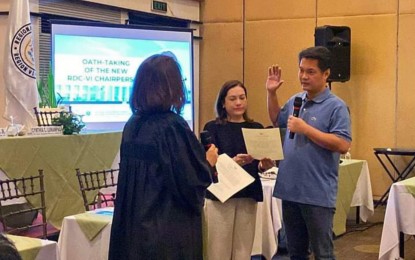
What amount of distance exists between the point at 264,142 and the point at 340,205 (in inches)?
101

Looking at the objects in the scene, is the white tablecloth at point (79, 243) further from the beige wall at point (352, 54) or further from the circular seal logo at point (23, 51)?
the beige wall at point (352, 54)

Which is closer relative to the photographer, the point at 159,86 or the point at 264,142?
the point at 159,86

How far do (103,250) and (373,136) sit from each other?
4.94 meters

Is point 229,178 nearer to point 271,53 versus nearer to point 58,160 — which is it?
point 58,160

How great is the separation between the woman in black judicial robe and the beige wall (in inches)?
206

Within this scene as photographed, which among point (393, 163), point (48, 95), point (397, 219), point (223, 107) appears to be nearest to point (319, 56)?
point (223, 107)

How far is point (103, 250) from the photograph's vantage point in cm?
302

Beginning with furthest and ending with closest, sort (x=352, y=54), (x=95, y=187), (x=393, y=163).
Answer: (x=352, y=54) < (x=393, y=163) < (x=95, y=187)

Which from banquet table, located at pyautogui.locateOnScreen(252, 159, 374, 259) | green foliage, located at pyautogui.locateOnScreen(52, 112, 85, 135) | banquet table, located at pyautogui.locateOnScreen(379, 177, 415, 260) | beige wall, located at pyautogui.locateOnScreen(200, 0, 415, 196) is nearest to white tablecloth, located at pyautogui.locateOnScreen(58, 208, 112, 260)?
banquet table, located at pyautogui.locateOnScreen(252, 159, 374, 259)


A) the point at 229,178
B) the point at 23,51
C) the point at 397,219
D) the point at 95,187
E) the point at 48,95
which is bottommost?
the point at 397,219

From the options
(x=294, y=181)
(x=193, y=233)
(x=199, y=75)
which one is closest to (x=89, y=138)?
(x=294, y=181)

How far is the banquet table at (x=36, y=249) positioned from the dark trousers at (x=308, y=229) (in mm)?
1227

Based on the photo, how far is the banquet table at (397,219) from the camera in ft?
12.9

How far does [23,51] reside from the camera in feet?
16.2
